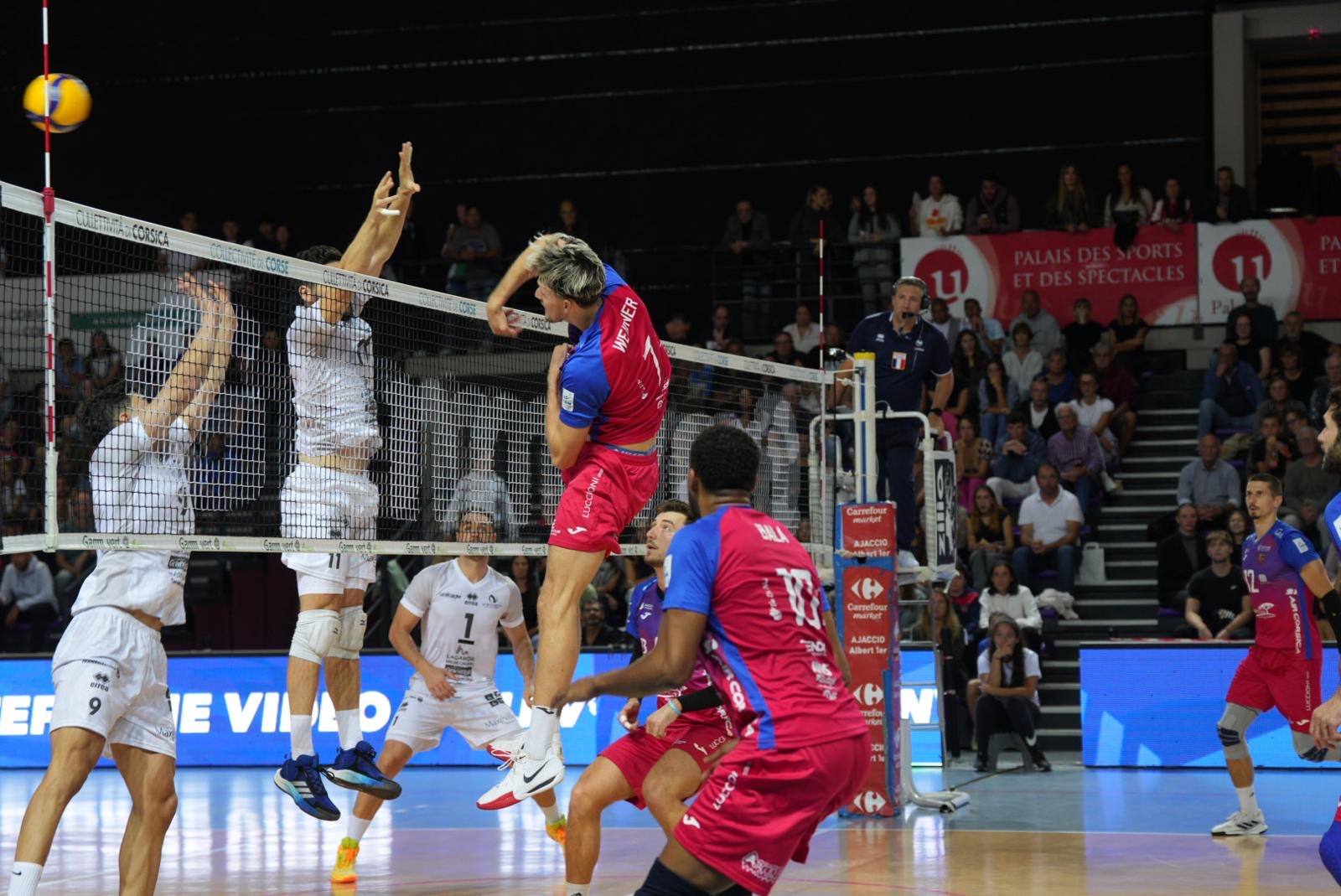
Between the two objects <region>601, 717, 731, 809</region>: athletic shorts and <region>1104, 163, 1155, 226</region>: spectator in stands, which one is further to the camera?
<region>1104, 163, 1155, 226</region>: spectator in stands

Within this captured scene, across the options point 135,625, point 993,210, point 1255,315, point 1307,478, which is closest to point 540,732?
point 135,625

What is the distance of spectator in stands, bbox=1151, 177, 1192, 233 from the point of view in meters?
19.9

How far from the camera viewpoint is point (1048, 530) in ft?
57.3

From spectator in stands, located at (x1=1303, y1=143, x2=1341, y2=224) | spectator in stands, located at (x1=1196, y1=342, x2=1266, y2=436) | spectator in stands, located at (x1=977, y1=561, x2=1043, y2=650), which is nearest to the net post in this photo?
spectator in stands, located at (x1=977, y1=561, x2=1043, y2=650)

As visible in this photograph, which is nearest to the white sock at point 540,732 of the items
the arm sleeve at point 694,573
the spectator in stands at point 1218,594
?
the arm sleeve at point 694,573

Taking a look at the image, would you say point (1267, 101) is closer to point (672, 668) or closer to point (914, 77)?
point (914, 77)

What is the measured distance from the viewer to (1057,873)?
9.45 m

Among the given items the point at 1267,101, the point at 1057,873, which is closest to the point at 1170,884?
the point at 1057,873

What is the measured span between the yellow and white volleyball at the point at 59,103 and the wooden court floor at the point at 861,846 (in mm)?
4546

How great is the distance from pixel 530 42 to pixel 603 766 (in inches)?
767

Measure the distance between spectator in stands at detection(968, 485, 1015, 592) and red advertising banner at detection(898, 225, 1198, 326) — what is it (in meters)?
3.67

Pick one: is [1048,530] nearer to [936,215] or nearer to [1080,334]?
[1080,334]

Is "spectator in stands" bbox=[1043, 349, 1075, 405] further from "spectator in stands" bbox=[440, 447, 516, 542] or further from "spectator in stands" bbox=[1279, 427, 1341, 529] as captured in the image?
"spectator in stands" bbox=[440, 447, 516, 542]

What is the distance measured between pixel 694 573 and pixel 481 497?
4.06m
